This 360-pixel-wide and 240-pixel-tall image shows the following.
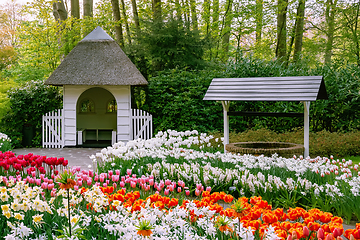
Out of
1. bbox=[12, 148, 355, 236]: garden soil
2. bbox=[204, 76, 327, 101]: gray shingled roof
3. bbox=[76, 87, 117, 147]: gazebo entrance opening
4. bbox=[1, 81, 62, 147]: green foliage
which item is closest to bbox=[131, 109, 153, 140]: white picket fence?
bbox=[12, 148, 355, 236]: garden soil

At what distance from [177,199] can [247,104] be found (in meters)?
9.14

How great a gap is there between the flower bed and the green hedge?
4549 millimetres

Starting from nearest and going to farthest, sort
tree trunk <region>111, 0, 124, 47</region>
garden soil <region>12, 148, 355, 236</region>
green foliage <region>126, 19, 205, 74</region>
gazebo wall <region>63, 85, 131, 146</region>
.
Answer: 1. garden soil <region>12, 148, 355, 236</region>
2. gazebo wall <region>63, 85, 131, 146</region>
3. green foliage <region>126, 19, 205, 74</region>
4. tree trunk <region>111, 0, 124, 47</region>

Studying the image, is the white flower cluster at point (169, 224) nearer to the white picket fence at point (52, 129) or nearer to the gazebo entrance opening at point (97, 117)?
the white picket fence at point (52, 129)

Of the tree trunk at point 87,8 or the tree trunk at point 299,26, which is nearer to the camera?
the tree trunk at point 299,26

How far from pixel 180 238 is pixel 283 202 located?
7.21ft

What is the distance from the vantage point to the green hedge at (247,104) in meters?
11.0

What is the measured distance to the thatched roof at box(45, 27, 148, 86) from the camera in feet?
38.5

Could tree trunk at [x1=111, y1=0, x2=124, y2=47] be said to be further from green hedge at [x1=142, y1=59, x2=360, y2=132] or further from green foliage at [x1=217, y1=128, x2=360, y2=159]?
green foliage at [x1=217, y1=128, x2=360, y2=159]

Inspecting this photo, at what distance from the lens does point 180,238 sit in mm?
2605

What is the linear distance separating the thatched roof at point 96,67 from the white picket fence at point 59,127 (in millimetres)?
1302

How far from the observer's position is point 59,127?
12.3 meters

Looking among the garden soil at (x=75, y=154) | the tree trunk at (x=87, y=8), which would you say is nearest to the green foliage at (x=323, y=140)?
the garden soil at (x=75, y=154)

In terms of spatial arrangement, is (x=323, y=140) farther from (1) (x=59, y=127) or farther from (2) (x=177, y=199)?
(1) (x=59, y=127)
